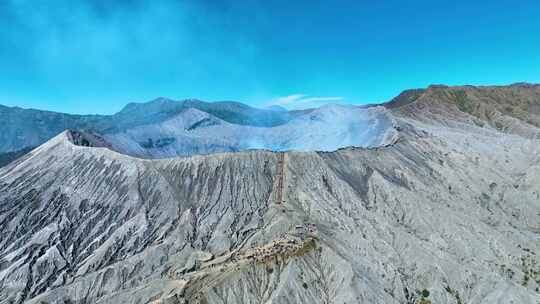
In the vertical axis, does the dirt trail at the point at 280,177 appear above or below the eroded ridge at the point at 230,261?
above

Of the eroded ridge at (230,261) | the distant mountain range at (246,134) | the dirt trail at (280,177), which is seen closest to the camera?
the eroded ridge at (230,261)

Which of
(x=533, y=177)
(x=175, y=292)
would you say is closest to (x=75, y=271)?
(x=175, y=292)

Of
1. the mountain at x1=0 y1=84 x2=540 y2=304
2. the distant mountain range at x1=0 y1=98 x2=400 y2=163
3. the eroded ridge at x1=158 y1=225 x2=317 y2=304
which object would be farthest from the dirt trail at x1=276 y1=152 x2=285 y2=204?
the distant mountain range at x1=0 y1=98 x2=400 y2=163

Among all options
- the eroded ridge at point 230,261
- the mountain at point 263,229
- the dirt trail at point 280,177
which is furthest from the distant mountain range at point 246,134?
the eroded ridge at point 230,261

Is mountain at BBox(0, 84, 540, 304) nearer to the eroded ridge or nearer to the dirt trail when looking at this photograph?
the eroded ridge

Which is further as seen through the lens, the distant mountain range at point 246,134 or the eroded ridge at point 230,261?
the distant mountain range at point 246,134

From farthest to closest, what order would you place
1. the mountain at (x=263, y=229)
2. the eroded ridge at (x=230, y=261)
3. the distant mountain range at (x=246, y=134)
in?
1. the distant mountain range at (x=246, y=134)
2. the mountain at (x=263, y=229)
3. the eroded ridge at (x=230, y=261)

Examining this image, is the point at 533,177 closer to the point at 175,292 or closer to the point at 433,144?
the point at 433,144

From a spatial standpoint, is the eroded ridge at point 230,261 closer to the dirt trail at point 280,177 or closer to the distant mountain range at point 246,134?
the dirt trail at point 280,177

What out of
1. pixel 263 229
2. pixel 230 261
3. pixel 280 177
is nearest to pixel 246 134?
pixel 280 177
